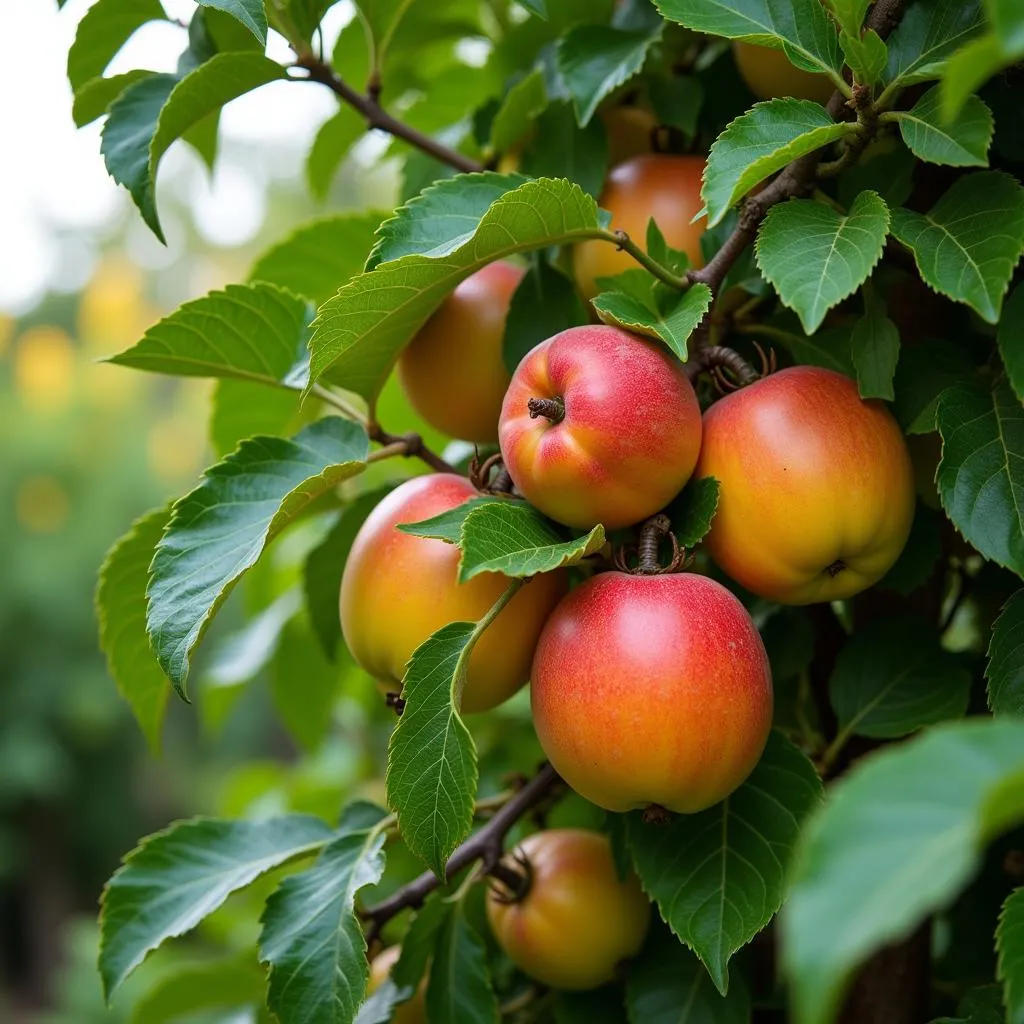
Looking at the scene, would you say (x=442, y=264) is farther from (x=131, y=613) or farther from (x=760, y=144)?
(x=131, y=613)

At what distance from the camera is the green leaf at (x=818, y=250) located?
464 mm

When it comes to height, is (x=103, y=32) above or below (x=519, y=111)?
above

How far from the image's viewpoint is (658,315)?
56cm

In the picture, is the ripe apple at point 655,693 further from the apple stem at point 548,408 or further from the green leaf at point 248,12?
the green leaf at point 248,12

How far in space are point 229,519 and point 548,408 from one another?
205mm

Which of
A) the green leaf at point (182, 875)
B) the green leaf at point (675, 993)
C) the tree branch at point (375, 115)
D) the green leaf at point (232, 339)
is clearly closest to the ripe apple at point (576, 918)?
the green leaf at point (675, 993)

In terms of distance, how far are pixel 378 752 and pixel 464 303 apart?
32.9 inches

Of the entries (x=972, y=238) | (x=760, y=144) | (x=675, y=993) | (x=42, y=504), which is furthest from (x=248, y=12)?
(x=42, y=504)

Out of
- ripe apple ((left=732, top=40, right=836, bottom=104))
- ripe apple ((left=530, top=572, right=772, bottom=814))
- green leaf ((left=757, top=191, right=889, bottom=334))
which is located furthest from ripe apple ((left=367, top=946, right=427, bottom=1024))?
ripe apple ((left=732, top=40, right=836, bottom=104))

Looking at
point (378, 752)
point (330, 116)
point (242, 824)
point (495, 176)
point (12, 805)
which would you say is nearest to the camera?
point (495, 176)

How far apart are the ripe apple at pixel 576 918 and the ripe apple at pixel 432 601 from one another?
0.14 metres

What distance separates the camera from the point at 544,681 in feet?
1.72

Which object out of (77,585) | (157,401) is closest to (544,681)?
(77,585)

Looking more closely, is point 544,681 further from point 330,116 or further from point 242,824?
point 330,116
